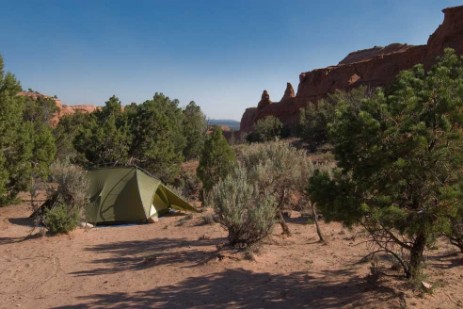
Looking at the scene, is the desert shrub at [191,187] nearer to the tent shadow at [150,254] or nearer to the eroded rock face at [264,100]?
the tent shadow at [150,254]

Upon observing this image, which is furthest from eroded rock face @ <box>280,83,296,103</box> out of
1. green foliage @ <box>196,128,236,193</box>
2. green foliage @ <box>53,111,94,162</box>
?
green foliage @ <box>196,128,236,193</box>

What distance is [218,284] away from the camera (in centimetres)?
696

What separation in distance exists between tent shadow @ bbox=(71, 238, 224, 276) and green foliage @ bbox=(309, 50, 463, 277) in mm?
3887

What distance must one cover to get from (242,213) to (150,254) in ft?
8.35

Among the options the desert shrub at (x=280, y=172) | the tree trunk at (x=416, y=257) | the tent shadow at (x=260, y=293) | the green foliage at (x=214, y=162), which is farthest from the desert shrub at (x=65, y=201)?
the tree trunk at (x=416, y=257)

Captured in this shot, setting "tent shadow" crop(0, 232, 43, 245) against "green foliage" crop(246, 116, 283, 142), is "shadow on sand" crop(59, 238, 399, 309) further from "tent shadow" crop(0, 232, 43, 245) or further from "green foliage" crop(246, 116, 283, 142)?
"green foliage" crop(246, 116, 283, 142)

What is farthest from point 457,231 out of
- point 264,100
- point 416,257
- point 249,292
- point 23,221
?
point 264,100

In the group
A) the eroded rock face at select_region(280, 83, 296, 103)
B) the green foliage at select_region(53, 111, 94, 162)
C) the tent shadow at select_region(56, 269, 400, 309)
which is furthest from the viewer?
the eroded rock face at select_region(280, 83, 296, 103)

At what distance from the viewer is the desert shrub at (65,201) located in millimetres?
10914

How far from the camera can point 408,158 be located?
208 inches

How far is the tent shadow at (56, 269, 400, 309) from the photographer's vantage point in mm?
5980

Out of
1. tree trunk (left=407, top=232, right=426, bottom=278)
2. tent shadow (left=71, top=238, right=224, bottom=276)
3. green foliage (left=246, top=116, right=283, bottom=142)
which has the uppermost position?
green foliage (left=246, top=116, right=283, bottom=142)

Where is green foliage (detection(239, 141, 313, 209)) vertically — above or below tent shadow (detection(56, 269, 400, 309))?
above

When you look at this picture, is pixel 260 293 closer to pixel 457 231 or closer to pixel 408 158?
pixel 408 158
